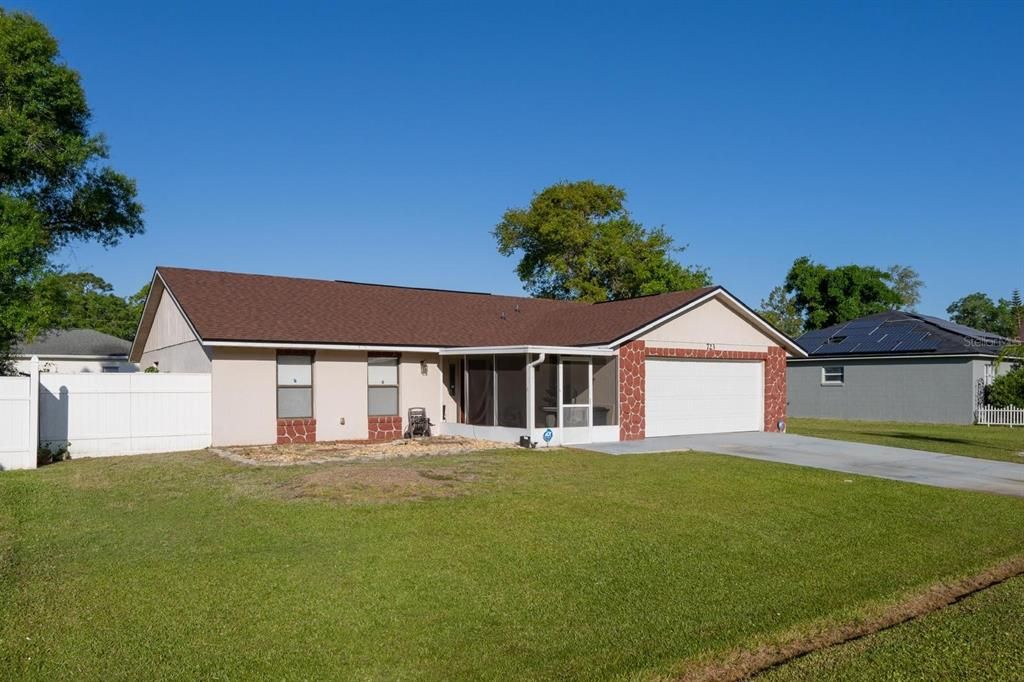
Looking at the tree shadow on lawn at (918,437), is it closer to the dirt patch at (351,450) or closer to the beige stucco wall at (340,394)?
the dirt patch at (351,450)

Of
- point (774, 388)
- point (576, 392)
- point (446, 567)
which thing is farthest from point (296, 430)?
point (774, 388)

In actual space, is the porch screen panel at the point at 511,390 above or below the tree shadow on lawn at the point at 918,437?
above

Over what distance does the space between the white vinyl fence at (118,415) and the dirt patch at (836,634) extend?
47.5 ft

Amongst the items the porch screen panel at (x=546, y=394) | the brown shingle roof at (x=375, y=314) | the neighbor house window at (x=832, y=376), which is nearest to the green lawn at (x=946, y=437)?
the neighbor house window at (x=832, y=376)

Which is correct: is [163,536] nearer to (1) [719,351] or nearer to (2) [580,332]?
(2) [580,332]

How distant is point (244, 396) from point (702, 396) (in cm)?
1263

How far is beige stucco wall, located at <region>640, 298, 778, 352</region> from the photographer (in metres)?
21.1

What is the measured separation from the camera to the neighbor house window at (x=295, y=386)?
19.3 m

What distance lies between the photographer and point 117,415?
17.2m

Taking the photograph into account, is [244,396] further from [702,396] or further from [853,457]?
[853,457]

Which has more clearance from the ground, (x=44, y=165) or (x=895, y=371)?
(x=44, y=165)

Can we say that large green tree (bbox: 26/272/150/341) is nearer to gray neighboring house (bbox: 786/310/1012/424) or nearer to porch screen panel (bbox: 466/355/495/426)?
porch screen panel (bbox: 466/355/495/426)

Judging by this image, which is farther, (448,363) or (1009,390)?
(1009,390)

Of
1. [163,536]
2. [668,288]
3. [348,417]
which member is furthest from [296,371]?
[668,288]
